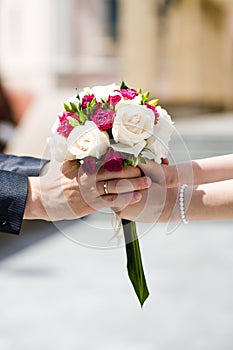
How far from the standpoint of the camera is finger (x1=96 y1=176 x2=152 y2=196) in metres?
2.28

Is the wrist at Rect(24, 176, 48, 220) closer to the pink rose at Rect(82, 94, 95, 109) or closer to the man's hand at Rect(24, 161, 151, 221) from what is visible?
the man's hand at Rect(24, 161, 151, 221)

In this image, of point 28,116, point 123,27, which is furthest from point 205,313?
point 123,27

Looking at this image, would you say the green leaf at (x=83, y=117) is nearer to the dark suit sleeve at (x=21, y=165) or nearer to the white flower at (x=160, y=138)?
the white flower at (x=160, y=138)

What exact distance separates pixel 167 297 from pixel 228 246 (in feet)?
4.59

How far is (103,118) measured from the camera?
2.25 meters

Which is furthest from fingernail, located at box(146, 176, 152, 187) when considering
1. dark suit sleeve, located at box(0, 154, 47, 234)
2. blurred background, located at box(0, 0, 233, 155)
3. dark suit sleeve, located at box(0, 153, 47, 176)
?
blurred background, located at box(0, 0, 233, 155)

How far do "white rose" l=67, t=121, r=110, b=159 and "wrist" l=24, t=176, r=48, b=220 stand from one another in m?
0.23

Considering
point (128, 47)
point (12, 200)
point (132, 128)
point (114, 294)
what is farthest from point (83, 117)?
point (128, 47)

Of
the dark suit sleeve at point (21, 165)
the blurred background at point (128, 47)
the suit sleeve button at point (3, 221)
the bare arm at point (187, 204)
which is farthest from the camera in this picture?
the blurred background at point (128, 47)

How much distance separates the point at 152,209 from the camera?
2.35m

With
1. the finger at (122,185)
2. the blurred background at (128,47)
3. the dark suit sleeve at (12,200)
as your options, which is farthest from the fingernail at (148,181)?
the blurred background at (128,47)

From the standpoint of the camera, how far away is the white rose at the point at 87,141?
2.22 m

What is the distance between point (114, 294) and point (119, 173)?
97.2 inches

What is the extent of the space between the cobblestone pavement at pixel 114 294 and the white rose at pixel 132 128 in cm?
14
